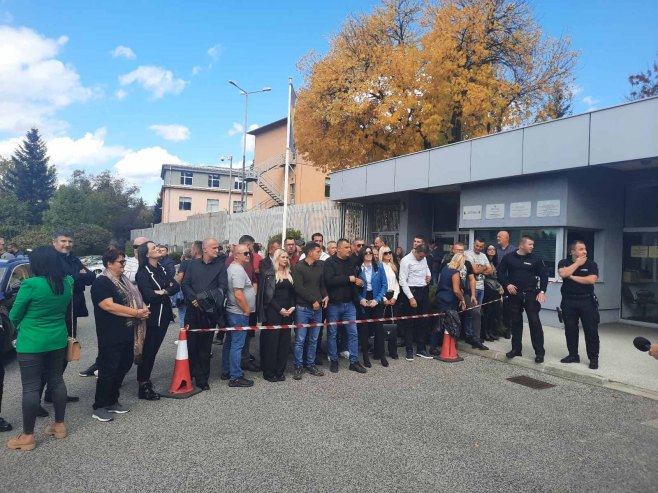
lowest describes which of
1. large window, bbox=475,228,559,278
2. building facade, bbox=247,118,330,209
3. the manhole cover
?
the manhole cover

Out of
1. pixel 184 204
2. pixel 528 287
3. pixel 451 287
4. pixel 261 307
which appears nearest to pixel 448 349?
pixel 451 287

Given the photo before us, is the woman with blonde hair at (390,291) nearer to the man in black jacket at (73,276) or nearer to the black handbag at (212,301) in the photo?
the black handbag at (212,301)

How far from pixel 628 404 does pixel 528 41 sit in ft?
57.1

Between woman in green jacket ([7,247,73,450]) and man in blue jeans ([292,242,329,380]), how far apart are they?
3.01 metres

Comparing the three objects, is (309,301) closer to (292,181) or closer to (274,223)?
(274,223)

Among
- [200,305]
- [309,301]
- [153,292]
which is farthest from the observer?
[309,301]

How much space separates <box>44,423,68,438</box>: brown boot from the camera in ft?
14.0

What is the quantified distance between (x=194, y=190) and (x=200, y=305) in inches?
2516

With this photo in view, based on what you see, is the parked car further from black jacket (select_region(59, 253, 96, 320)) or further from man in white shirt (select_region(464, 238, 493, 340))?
man in white shirt (select_region(464, 238, 493, 340))

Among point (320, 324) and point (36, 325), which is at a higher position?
point (36, 325)

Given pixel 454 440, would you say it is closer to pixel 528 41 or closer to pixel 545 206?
pixel 545 206

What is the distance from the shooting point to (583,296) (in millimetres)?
6828

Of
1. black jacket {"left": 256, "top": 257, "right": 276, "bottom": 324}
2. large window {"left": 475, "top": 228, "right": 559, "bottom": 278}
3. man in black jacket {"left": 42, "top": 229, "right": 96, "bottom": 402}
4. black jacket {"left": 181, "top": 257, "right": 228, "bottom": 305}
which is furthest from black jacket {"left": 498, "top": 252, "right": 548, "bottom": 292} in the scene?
man in black jacket {"left": 42, "top": 229, "right": 96, "bottom": 402}

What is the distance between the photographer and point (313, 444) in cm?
419
